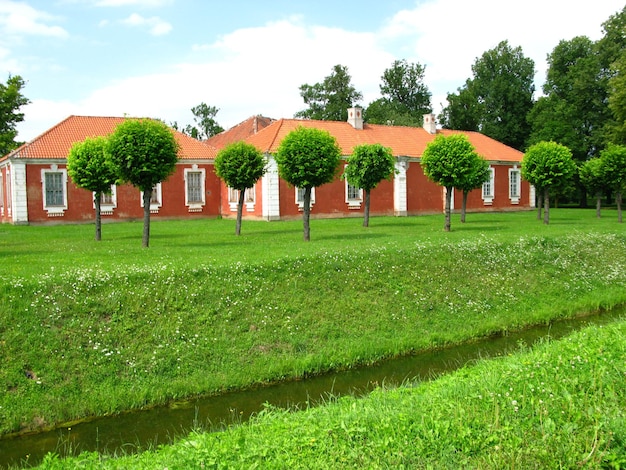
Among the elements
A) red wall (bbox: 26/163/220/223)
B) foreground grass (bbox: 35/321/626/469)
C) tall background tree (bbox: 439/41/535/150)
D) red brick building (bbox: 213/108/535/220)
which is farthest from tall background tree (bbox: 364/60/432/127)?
foreground grass (bbox: 35/321/626/469)

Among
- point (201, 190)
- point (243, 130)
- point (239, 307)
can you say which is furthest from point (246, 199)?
point (239, 307)

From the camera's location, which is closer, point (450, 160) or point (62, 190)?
point (450, 160)

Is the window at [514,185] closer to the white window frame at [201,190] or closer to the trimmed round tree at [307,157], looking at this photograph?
the white window frame at [201,190]

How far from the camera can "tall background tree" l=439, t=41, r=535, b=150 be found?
5866cm

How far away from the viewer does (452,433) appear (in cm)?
501

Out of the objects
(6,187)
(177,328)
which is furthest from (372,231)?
(6,187)

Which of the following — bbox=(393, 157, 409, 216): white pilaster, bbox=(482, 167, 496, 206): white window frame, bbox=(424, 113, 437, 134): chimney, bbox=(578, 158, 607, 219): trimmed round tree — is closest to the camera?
bbox=(578, 158, 607, 219): trimmed round tree

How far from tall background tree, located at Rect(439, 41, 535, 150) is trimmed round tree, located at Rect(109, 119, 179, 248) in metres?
48.0

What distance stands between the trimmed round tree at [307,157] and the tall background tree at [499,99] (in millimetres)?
43954

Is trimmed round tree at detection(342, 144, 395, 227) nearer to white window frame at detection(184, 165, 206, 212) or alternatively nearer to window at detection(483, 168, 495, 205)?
white window frame at detection(184, 165, 206, 212)

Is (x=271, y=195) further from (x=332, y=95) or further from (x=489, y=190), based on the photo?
(x=332, y=95)

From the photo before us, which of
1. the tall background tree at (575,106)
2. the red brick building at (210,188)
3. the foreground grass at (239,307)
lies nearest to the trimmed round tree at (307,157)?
the foreground grass at (239,307)

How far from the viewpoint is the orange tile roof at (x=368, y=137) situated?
3397 cm

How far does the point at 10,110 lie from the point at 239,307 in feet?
121
